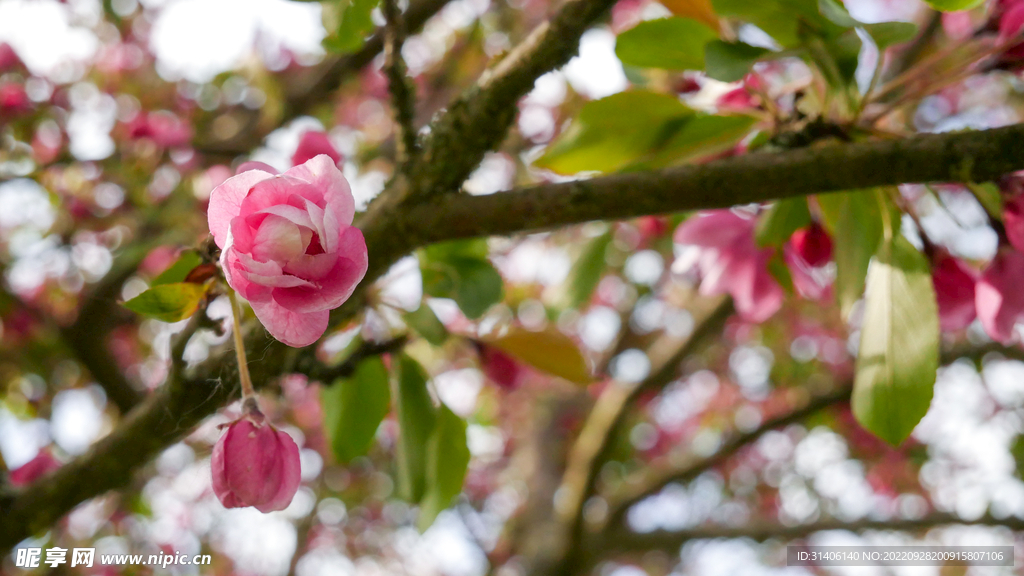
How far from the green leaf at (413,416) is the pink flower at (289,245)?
0.50 metres

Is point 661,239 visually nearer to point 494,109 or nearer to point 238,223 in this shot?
point 494,109

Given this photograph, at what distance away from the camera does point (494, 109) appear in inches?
29.4

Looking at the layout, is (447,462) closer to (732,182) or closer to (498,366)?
(498,366)

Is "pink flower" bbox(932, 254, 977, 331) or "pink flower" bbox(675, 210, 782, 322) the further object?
"pink flower" bbox(675, 210, 782, 322)

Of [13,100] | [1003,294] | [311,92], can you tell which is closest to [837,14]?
[1003,294]

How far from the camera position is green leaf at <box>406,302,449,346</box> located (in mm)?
837

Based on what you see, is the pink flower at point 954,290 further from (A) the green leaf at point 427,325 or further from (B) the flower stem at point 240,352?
(B) the flower stem at point 240,352

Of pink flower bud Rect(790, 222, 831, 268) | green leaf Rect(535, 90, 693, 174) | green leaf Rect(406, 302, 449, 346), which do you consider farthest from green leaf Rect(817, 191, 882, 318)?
green leaf Rect(406, 302, 449, 346)

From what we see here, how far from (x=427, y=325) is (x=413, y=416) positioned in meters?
0.17

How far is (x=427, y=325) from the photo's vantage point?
2.78 ft

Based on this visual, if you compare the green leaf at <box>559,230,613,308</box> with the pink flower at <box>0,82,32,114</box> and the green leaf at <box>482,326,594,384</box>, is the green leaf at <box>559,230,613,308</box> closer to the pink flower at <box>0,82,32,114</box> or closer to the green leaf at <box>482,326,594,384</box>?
the green leaf at <box>482,326,594,384</box>

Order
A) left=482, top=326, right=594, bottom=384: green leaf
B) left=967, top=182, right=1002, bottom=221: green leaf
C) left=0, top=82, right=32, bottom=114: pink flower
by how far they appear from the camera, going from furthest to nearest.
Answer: left=0, top=82, right=32, bottom=114: pink flower
left=482, top=326, right=594, bottom=384: green leaf
left=967, top=182, right=1002, bottom=221: green leaf

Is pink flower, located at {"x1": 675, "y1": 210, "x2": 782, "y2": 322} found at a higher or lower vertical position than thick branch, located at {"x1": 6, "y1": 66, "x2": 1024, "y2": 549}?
lower

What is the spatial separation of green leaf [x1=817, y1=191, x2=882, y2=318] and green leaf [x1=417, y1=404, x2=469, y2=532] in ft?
1.86
